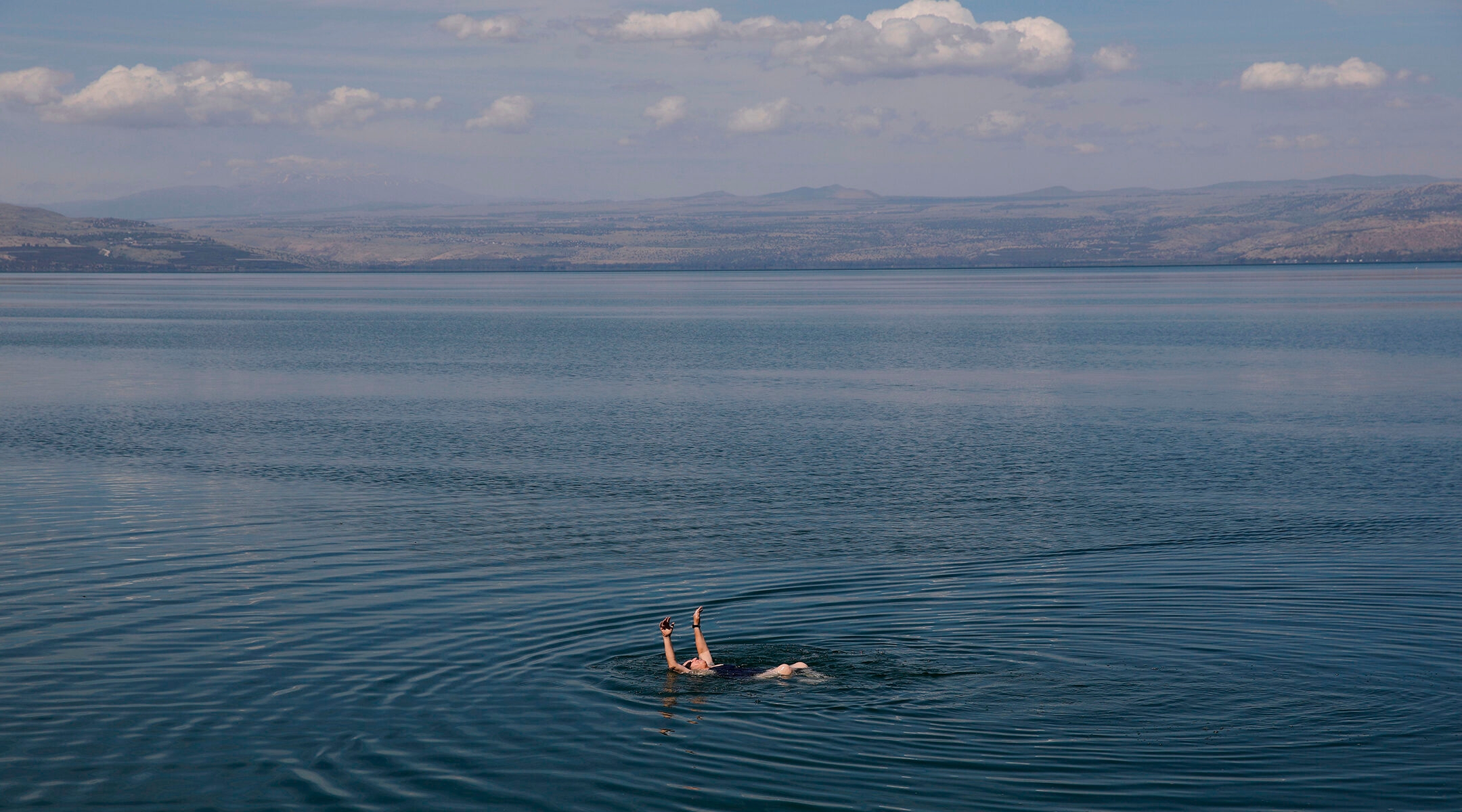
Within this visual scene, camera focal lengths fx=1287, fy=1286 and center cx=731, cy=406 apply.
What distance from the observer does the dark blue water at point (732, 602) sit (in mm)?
15992

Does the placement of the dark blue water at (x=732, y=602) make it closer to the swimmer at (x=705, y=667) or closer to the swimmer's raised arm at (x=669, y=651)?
the swimmer at (x=705, y=667)

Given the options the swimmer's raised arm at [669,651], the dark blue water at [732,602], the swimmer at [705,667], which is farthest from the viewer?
the swimmer at [705,667]

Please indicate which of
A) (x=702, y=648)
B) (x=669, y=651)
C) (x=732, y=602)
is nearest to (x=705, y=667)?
(x=702, y=648)

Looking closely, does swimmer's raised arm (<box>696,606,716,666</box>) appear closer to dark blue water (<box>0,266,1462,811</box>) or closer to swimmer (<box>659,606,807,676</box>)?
swimmer (<box>659,606,807,676</box>)

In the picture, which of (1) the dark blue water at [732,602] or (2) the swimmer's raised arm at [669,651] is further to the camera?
(2) the swimmer's raised arm at [669,651]

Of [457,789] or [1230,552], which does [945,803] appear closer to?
[457,789]

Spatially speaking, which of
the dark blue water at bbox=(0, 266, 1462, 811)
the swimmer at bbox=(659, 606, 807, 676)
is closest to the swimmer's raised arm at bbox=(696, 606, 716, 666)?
the swimmer at bbox=(659, 606, 807, 676)

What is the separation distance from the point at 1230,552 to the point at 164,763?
840 inches

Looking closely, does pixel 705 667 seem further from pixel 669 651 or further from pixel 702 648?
pixel 669 651

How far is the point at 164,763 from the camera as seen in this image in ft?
53.2

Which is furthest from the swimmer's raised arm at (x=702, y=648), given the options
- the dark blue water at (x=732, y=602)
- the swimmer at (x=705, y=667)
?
the dark blue water at (x=732, y=602)

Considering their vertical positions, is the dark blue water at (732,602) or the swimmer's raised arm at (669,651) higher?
the swimmer's raised arm at (669,651)

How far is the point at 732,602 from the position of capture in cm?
2403

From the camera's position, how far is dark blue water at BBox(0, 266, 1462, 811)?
1599 centimetres
